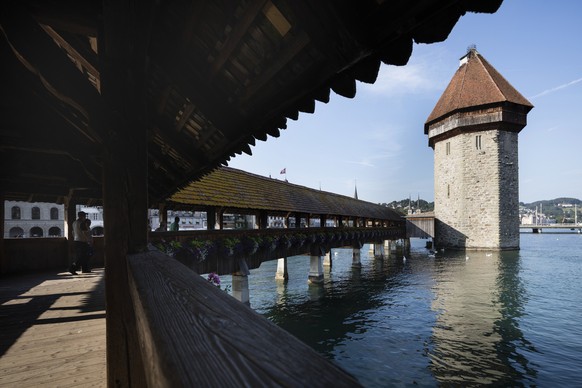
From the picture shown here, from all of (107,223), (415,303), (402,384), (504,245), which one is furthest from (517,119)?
(107,223)

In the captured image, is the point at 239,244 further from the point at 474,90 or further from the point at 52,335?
the point at 474,90

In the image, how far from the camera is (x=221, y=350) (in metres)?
0.76

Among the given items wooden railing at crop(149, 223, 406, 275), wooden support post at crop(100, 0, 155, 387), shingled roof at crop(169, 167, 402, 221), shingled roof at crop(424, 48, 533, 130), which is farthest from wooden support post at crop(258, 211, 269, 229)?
shingled roof at crop(424, 48, 533, 130)

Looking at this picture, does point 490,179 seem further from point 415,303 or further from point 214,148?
point 214,148

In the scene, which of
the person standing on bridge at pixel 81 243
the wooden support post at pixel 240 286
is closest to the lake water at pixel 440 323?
the wooden support post at pixel 240 286

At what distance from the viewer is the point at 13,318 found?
5.46 meters

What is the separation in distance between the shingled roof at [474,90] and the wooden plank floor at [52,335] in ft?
130

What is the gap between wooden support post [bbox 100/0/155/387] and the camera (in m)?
2.12

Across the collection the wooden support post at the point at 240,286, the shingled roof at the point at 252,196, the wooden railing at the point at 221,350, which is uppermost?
the shingled roof at the point at 252,196

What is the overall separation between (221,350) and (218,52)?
2652 millimetres

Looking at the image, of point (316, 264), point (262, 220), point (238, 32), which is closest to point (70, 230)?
point (262, 220)

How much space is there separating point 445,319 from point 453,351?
10.2 feet

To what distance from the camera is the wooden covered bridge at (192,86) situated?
0.78 m

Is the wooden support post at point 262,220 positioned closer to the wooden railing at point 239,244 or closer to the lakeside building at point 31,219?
the wooden railing at point 239,244
